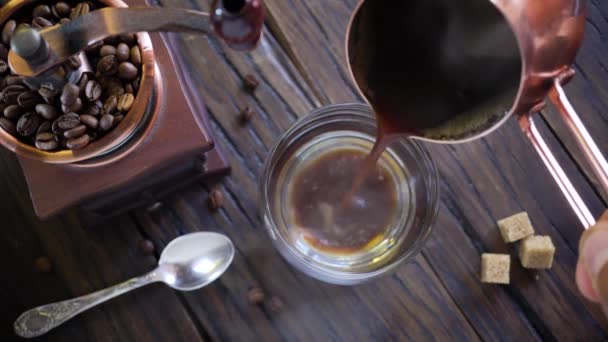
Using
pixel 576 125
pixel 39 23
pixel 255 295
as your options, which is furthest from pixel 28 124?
pixel 576 125

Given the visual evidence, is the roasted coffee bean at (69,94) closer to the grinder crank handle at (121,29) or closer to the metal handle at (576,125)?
the grinder crank handle at (121,29)

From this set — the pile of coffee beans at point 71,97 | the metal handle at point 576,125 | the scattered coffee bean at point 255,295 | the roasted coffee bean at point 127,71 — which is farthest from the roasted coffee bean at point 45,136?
the metal handle at point 576,125

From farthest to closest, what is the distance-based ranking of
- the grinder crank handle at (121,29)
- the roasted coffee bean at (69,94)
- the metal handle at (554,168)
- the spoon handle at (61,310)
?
1. the spoon handle at (61,310)
2. the metal handle at (554,168)
3. the roasted coffee bean at (69,94)
4. the grinder crank handle at (121,29)

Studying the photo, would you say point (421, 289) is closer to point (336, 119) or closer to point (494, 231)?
point (494, 231)

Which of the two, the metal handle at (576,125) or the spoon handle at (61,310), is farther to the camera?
the spoon handle at (61,310)

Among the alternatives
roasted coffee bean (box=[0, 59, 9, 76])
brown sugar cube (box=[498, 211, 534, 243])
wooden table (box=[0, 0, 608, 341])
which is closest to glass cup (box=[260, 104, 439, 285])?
wooden table (box=[0, 0, 608, 341])

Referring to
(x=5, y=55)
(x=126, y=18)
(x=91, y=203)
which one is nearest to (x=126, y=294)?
(x=91, y=203)

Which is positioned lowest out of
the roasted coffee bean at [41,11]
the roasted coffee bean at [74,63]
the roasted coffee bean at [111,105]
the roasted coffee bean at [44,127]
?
the roasted coffee bean at [111,105]
